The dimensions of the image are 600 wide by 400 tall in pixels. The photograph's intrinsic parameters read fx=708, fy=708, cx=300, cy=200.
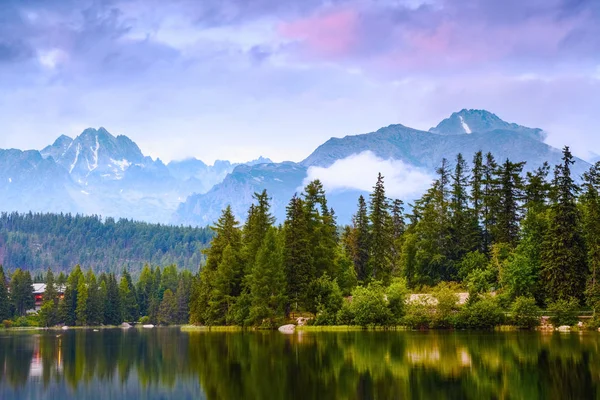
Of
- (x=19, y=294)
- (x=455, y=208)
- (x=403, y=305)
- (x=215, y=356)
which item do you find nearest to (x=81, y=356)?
(x=215, y=356)

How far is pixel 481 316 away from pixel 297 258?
78.8 ft

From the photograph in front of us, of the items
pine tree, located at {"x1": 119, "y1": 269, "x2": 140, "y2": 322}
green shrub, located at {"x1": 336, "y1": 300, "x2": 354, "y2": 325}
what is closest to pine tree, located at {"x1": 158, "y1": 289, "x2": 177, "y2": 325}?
pine tree, located at {"x1": 119, "y1": 269, "x2": 140, "y2": 322}

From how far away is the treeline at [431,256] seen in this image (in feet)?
238

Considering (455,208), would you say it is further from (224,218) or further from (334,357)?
(334,357)

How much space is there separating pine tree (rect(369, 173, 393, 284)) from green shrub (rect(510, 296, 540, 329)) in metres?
28.0

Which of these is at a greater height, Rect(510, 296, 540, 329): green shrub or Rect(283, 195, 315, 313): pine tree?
Rect(283, 195, 315, 313): pine tree

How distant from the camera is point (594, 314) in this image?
215ft

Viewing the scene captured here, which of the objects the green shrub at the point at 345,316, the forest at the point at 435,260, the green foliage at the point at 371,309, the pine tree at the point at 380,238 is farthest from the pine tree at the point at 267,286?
the pine tree at the point at 380,238

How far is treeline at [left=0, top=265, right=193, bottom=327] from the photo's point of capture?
6476 inches

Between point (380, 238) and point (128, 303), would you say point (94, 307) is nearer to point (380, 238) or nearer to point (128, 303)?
point (128, 303)

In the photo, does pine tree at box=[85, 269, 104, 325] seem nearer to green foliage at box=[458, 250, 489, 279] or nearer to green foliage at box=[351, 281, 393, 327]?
green foliage at box=[458, 250, 489, 279]

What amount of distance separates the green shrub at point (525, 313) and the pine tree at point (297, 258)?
24.7m

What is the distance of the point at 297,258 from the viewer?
8594 centimetres

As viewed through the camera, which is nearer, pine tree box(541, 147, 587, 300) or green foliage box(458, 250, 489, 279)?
pine tree box(541, 147, 587, 300)
